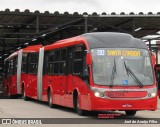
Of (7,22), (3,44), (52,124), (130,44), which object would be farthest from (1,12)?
(3,44)

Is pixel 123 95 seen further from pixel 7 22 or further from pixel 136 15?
pixel 7 22

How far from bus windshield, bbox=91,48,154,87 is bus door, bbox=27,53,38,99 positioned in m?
9.32

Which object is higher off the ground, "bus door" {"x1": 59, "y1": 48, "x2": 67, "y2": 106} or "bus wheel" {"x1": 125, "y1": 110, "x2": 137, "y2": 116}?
"bus door" {"x1": 59, "y1": 48, "x2": 67, "y2": 106}

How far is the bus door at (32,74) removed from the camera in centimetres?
2471

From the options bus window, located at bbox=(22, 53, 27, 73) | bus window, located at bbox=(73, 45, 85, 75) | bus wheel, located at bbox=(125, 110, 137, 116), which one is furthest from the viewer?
bus window, located at bbox=(22, 53, 27, 73)

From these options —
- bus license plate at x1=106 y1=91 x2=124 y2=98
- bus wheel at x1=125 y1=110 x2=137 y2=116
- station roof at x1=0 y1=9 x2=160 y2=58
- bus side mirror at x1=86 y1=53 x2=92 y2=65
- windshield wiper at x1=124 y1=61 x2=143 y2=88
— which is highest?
station roof at x1=0 y1=9 x2=160 y2=58

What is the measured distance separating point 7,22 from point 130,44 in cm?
1291

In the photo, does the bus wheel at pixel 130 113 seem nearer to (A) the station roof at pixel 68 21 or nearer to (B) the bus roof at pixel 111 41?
(B) the bus roof at pixel 111 41

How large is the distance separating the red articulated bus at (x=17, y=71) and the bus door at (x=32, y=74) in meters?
0.25

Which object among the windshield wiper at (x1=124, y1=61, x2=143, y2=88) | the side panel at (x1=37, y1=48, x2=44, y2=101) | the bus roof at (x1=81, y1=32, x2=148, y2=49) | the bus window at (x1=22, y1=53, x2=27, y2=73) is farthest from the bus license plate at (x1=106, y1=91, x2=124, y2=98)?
the bus window at (x1=22, y1=53, x2=27, y2=73)

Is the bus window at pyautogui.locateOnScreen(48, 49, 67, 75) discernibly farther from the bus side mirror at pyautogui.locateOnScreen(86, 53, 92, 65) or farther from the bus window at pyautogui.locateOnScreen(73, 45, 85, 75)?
the bus side mirror at pyautogui.locateOnScreen(86, 53, 92, 65)

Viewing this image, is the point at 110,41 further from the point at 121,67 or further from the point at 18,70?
the point at 18,70

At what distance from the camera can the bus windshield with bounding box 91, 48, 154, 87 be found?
15.4 metres

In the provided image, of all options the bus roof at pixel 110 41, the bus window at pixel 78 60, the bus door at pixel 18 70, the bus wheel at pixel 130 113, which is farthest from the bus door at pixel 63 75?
the bus door at pixel 18 70
